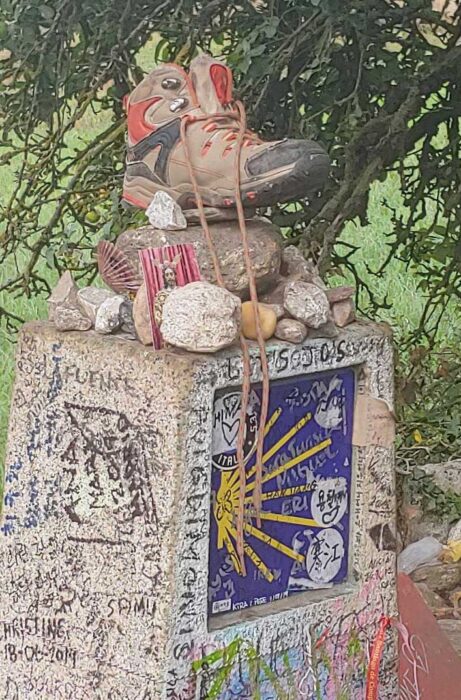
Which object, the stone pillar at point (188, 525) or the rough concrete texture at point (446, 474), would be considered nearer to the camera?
the stone pillar at point (188, 525)

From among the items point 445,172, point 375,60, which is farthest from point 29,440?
point 445,172

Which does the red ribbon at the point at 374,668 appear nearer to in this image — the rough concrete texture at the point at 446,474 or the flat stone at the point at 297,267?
the flat stone at the point at 297,267

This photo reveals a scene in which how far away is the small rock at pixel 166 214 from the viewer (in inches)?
118

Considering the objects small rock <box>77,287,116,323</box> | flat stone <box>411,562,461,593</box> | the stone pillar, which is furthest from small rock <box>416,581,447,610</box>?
small rock <box>77,287,116,323</box>

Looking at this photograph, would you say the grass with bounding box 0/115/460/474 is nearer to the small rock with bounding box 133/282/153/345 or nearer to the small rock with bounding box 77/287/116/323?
the small rock with bounding box 77/287/116/323

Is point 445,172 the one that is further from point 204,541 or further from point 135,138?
point 204,541

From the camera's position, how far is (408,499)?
5.10 meters

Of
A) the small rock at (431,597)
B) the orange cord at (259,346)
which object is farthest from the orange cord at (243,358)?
the small rock at (431,597)

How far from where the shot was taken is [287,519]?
3.04 metres

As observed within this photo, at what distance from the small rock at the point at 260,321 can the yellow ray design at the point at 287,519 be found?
343 millimetres

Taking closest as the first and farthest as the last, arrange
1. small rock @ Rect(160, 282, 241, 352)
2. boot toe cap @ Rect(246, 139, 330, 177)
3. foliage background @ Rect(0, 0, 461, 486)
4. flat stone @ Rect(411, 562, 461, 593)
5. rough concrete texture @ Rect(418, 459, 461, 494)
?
small rock @ Rect(160, 282, 241, 352)
boot toe cap @ Rect(246, 139, 330, 177)
foliage background @ Rect(0, 0, 461, 486)
flat stone @ Rect(411, 562, 461, 593)
rough concrete texture @ Rect(418, 459, 461, 494)

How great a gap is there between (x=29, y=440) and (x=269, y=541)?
1.67 ft

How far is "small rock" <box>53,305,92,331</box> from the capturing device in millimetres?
3018

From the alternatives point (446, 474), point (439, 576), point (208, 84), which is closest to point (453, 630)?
point (439, 576)
